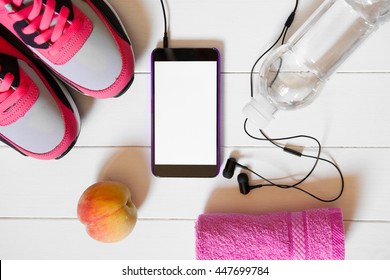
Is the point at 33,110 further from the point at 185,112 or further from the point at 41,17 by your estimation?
the point at 185,112

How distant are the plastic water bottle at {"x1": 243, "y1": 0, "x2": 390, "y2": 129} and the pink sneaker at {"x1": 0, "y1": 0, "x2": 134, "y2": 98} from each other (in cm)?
25

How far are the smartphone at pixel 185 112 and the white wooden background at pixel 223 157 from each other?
0.02 meters

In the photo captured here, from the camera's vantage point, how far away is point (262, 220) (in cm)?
70

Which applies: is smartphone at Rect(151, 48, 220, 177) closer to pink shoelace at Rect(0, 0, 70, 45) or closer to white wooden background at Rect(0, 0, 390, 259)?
white wooden background at Rect(0, 0, 390, 259)

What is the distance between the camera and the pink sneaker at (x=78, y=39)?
642 mm

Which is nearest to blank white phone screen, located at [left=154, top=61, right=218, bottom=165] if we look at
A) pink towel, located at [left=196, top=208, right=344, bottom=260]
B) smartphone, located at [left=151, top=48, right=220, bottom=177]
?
smartphone, located at [left=151, top=48, right=220, bottom=177]

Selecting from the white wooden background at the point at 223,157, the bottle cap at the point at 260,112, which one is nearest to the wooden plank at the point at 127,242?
the white wooden background at the point at 223,157

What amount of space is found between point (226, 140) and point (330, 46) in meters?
0.24

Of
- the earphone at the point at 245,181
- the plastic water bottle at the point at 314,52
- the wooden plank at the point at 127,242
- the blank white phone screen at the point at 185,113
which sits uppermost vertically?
the plastic water bottle at the point at 314,52

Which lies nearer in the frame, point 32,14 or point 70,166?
point 32,14

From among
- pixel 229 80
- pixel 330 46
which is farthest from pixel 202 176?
pixel 330 46

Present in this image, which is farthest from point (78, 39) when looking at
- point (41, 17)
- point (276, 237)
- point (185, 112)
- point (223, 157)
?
point (276, 237)

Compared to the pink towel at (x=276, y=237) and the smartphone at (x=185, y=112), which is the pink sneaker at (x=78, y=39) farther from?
the pink towel at (x=276, y=237)

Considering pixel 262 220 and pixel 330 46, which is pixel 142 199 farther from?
pixel 330 46
